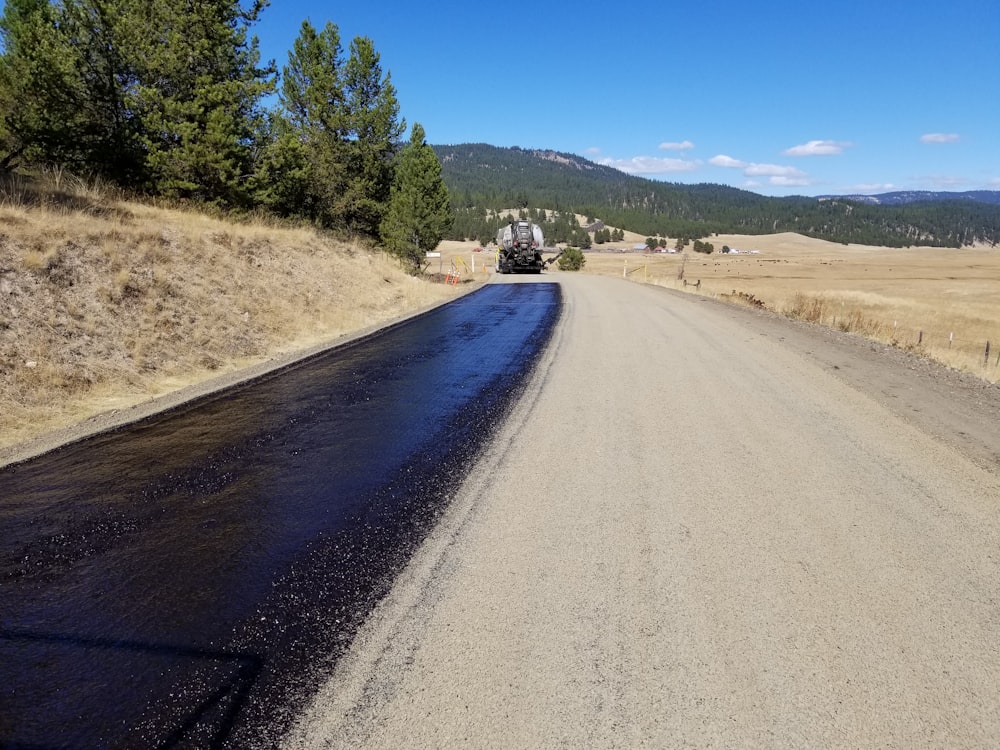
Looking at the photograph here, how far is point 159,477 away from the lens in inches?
218

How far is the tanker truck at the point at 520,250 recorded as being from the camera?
4491 cm

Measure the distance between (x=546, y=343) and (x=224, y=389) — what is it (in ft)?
21.8

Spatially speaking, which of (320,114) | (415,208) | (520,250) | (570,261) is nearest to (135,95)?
(320,114)

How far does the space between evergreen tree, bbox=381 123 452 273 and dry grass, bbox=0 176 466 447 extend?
12.3 m

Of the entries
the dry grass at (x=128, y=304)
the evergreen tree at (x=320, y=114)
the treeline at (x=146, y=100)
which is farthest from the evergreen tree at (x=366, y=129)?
the dry grass at (x=128, y=304)

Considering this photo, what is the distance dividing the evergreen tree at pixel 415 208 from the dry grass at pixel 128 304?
486 inches

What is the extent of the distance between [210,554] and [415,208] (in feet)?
97.6

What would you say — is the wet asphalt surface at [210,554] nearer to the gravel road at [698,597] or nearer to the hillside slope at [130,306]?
the gravel road at [698,597]

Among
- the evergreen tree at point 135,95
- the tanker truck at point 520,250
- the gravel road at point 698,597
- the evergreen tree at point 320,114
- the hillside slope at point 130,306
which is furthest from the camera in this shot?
the tanker truck at point 520,250

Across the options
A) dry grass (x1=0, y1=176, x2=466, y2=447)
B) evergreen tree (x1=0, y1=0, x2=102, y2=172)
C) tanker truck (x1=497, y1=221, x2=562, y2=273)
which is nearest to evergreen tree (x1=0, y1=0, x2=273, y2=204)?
evergreen tree (x1=0, y1=0, x2=102, y2=172)

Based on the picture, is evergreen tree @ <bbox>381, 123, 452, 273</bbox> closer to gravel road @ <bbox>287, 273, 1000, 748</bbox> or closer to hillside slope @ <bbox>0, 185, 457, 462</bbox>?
hillside slope @ <bbox>0, 185, 457, 462</bbox>

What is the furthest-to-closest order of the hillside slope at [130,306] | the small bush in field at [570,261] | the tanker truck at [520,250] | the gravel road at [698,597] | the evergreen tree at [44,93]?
the small bush in field at [570,261] < the tanker truck at [520,250] < the evergreen tree at [44,93] < the hillside slope at [130,306] < the gravel road at [698,597]

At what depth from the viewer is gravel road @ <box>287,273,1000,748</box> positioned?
2.69m

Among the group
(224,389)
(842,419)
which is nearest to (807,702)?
(842,419)
